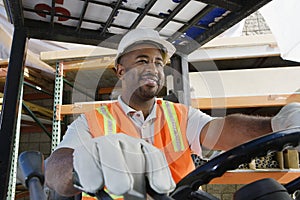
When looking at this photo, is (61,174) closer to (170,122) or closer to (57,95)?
(170,122)

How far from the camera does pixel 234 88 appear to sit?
2.32 metres

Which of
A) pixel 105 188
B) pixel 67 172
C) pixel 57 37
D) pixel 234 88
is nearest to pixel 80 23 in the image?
pixel 57 37

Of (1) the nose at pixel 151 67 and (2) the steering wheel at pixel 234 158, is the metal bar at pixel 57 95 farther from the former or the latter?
(2) the steering wheel at pixel 234 158

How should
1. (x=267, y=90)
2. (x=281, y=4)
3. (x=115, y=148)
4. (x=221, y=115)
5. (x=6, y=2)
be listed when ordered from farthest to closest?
(x=267, y=90)
(x=221, y=115)
(x=281, y=4)
(x=6, y=2)
(x=115, y=148)

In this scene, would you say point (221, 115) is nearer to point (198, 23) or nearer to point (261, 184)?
point (198, 23)

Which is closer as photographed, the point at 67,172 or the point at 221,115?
the point at 67,172

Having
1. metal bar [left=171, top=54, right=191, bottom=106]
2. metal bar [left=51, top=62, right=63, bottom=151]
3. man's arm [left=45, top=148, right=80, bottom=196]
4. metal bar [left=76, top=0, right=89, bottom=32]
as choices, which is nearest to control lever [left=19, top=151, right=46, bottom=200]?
man's arm [left=45, top=148, right=80, bottom=196]

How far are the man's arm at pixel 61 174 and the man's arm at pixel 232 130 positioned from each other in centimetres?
60

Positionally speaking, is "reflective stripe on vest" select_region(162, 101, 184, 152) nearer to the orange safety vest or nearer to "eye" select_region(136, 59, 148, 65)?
the orange safety vest

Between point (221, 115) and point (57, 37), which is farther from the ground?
point (57, 37)

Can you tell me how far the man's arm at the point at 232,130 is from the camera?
1.07m

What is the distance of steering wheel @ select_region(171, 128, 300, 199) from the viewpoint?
549mm

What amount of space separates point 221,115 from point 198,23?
386 mm

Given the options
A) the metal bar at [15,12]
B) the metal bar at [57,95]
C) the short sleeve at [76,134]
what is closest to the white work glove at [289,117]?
the short sleeve at [76,134]
